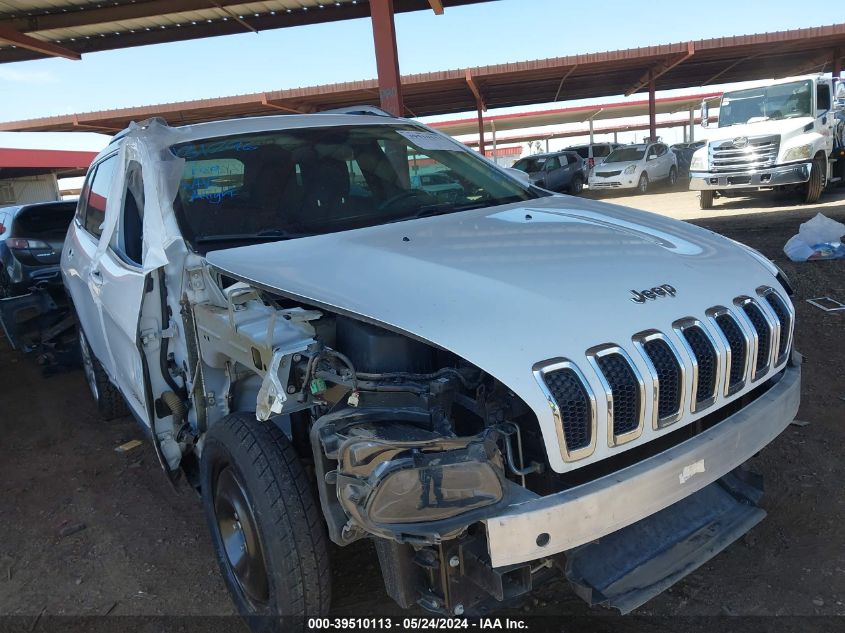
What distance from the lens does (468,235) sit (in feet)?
8.72

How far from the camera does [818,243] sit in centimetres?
710

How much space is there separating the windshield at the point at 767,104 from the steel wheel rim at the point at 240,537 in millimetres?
12574

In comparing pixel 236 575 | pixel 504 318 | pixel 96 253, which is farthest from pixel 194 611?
pixel 96 253

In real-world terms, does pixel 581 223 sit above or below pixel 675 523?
above

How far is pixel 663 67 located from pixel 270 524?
71.4 ft

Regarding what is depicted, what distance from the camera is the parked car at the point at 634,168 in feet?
64.1

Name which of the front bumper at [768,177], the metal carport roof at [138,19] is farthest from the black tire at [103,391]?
the front bumper at [768,177]

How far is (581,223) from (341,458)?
1631 millimetres

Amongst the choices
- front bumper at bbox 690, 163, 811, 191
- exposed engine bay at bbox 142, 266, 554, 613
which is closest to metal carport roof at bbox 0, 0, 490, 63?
front bumper at bbox 690, 163, 811, 191

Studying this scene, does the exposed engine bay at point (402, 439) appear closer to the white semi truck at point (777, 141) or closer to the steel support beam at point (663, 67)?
the white semi truck at point (777, 141)

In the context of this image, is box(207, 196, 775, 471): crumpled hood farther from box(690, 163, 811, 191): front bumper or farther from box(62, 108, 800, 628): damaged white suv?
box(690, 163, 811, 191): front bumper

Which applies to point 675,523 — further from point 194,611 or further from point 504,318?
point 194,611

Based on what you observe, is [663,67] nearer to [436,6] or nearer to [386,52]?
[436,6]

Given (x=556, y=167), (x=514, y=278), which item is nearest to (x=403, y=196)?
(x=514, y=278)
